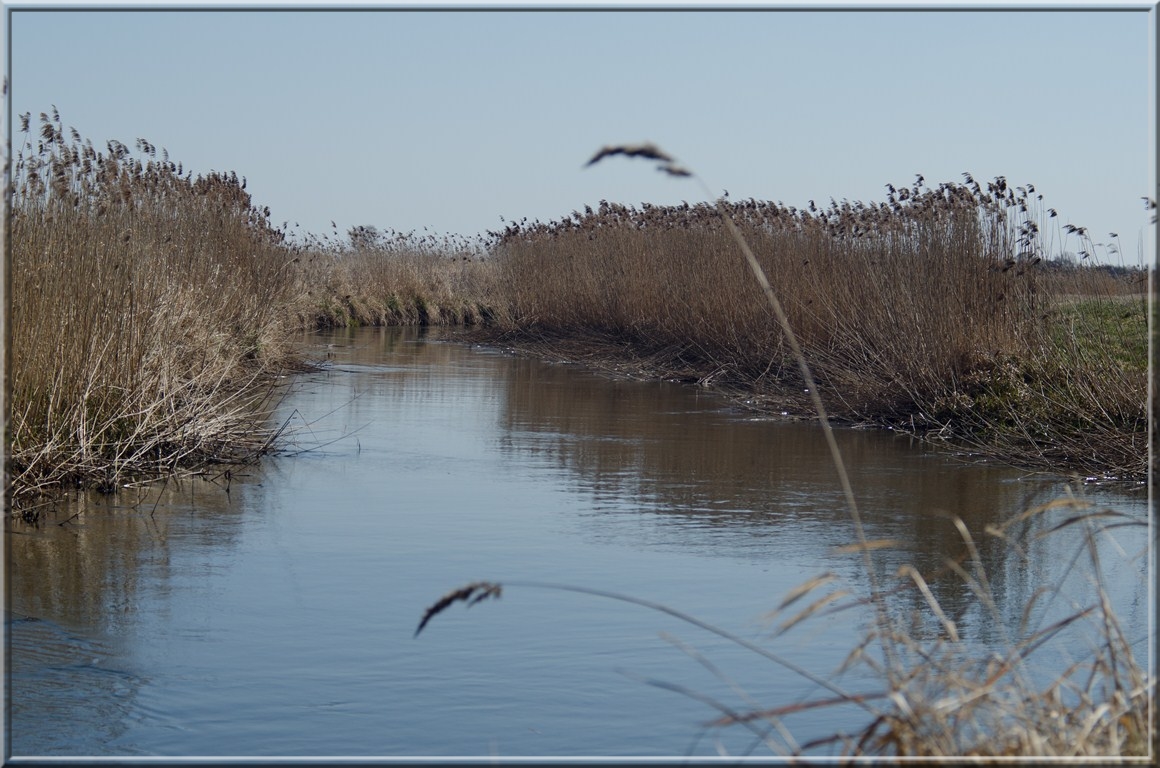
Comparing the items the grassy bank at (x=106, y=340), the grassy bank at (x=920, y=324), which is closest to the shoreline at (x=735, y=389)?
the grassy bank at (x=920, y=324)

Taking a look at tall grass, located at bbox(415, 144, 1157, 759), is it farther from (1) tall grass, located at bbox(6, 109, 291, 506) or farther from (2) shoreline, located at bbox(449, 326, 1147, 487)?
(1) tall grass, located at bbox(6, 109, 291, 506)

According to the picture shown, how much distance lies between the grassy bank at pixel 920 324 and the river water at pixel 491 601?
2.52ft

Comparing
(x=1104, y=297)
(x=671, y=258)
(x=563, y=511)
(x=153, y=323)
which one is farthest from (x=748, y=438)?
(x=671, y=258)

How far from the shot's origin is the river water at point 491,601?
3947 mm

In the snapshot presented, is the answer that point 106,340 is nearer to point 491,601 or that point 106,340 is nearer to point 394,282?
point 491,601

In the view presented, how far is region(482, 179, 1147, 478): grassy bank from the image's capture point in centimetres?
948

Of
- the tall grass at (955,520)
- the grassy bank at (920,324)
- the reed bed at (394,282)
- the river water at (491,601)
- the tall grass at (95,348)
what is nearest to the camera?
the tall grass at (955,520)

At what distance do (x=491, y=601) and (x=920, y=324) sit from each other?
713 centimetres

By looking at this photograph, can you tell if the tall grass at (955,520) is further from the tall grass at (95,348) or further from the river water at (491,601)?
the tall grass at (95,348)

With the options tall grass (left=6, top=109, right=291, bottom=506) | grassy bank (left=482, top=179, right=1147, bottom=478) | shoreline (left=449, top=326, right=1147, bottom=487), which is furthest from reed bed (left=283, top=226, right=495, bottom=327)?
tall grass (left=6, top=109, right=291, bottom=506)

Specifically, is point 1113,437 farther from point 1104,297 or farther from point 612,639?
point 612,639

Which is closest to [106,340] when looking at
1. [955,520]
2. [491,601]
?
[491,601]

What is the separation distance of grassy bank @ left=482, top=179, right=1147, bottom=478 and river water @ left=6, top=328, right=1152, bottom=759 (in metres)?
0.77

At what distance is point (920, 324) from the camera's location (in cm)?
1158
